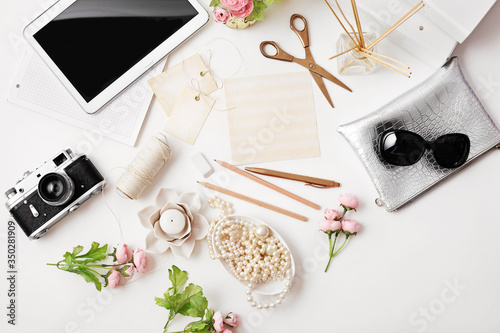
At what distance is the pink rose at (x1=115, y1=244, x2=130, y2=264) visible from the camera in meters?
0.88

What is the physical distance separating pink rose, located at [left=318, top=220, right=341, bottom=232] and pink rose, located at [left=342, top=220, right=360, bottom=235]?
0.5 inches

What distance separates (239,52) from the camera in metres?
0.92

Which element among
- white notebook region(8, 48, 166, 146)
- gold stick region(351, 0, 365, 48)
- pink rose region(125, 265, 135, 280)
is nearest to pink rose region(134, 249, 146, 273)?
pink rose region(125, 265, 135, 280)

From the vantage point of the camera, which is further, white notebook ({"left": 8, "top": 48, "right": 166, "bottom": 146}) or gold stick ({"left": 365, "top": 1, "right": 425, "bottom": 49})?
white notebook ({"left": 8, "top": 48, "right": 166, "bottom": 146})

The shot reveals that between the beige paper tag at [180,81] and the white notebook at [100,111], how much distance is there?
0.7 inches

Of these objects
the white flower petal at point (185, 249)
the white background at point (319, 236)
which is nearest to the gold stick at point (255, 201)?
the white background at point (319, 236)

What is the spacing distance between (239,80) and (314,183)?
0.87 feet

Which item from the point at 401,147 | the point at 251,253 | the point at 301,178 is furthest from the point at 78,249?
the point at 401,147

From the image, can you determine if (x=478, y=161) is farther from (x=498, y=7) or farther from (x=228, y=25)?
(x=228, y=25)

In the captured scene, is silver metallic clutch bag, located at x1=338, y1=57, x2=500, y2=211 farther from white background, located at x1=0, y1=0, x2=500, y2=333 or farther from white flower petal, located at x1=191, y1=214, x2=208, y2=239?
white flower petal, located at x1=191, y1=214, x2=208, y2=239

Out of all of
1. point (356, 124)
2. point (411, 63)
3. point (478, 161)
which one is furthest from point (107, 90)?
point (478, 161)

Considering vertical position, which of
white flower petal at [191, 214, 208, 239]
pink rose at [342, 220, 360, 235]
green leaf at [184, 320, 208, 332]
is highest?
white flower petal at [191, 214, 208, 239]

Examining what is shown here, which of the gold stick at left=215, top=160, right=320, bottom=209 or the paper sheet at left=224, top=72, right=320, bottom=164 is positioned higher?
the paper sheet at left=224, top=72, right=320, bottom=164

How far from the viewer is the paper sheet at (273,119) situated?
2.98ft
